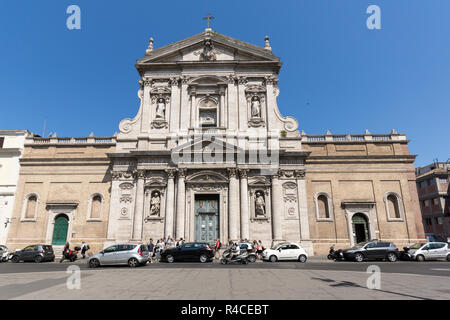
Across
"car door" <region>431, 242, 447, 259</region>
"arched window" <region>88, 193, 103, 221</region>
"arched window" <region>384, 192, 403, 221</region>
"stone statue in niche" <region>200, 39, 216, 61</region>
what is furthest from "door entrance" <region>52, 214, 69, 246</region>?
"car door" <region>431, 242, 447, 259</region>

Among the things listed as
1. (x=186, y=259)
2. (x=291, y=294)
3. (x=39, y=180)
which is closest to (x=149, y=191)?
(x=186, y=259)

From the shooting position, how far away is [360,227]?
24.6 metres

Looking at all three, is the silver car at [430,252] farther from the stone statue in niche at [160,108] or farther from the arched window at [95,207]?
the arched window at [95,207]

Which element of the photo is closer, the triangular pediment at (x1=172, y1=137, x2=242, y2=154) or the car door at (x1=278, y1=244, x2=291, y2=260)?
the car door at (x1=278, y1=244, x2=291, y2=260)

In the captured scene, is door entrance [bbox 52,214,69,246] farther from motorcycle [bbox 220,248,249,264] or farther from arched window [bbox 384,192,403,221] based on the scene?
arched window [bbox 384,192,403,221]

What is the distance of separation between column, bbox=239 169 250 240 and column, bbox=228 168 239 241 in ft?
1.46

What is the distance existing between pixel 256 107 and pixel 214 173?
7.78 m

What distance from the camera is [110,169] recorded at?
2603 cm

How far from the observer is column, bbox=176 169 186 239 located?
887 inches

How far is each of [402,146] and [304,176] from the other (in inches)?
400

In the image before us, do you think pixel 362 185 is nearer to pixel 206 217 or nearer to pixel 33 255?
pixel 206 217

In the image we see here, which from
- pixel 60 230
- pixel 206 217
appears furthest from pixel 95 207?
pixel 206 217

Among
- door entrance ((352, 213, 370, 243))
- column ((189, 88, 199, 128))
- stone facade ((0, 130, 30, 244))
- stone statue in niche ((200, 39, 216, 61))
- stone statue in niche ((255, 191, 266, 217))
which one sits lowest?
door entrance ((352, 213, 370, 243))
